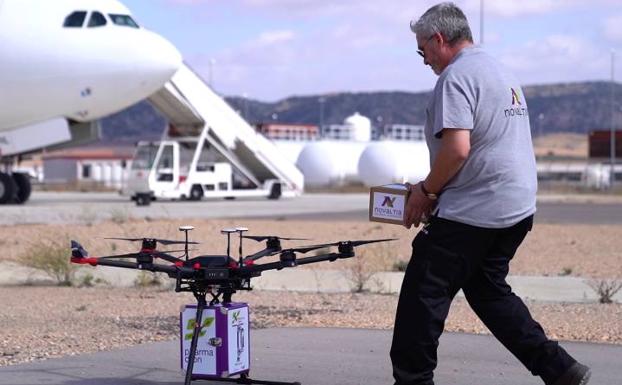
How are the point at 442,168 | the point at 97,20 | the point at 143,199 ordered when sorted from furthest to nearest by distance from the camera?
the point at 143,199 < the point at 97,20 < the point at 442,168

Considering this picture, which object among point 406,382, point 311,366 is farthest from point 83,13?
point 406,382

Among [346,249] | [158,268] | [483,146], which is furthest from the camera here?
[346,249]

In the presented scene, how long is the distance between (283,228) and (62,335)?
1443 cm

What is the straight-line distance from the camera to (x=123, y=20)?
30.7 metres

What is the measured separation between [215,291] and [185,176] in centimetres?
3569

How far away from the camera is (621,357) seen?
8.37 meters

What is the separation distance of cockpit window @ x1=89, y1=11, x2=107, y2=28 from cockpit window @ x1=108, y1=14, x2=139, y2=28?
260 millimetres

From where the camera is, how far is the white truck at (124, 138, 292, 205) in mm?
39969

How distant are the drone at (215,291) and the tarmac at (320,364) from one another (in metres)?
0.57

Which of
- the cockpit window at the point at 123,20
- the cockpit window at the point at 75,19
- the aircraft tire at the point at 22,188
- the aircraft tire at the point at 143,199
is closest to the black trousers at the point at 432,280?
the cockpit window at the point at 75,19

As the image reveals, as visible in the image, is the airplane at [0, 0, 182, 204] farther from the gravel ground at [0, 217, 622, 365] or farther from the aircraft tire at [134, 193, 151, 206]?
the gravel ground at [0, 217, 622, 365]

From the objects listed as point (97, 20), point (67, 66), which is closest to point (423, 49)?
point (67, 66)

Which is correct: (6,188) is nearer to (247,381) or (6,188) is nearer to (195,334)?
(247,381)

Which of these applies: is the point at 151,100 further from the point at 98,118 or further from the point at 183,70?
the point at 98,118
